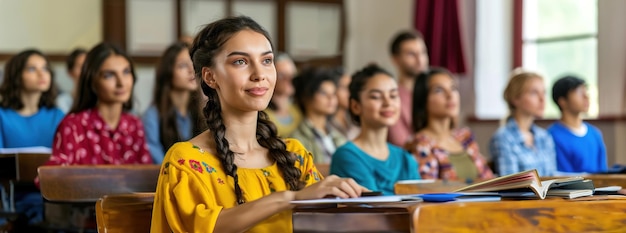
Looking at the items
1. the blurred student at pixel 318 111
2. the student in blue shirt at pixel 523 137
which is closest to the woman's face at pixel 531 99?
the student in blue shirt at pixel 523 137

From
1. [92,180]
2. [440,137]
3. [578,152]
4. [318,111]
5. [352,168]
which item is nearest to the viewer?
[92,180]

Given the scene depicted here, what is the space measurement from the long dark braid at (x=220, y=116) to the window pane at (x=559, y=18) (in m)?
4.06

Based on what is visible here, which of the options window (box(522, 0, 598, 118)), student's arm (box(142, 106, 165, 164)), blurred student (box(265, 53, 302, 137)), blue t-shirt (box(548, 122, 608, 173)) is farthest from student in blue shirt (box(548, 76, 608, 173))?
student's arm (box(142, 106, 165, 164))

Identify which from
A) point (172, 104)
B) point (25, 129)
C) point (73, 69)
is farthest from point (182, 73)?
point (73, 69)

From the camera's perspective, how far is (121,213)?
6.47ft

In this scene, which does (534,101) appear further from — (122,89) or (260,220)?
(260,220)

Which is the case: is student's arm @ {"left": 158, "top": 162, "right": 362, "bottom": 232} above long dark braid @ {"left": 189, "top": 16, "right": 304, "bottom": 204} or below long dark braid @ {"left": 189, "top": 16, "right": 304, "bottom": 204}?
below

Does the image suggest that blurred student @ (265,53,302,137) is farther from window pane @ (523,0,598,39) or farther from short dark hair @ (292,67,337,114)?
window pane @ (523,0,598,39)

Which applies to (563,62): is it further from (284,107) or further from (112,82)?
(112,82)

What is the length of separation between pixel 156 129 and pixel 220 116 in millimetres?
2230

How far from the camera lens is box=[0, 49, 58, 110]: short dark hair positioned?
182 inches

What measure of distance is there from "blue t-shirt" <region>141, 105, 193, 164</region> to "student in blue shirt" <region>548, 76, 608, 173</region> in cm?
184

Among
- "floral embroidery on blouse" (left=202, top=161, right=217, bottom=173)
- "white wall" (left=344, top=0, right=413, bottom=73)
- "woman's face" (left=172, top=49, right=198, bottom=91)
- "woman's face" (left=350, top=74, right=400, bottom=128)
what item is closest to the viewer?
"floral embroidery on blouse" (left=202, top=161, right=217, bottom=173)

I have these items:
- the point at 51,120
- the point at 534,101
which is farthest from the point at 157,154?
the point at 534,101
